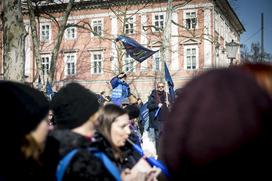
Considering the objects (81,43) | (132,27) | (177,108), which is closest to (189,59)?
(132,27)

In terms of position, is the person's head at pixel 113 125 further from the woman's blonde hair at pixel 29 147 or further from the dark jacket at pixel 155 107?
the dark jacket at pixel 155 107

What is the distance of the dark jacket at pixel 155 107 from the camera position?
10.5m

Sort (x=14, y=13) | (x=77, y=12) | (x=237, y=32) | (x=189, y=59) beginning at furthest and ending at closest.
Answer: (x=237, y=32)
(x=77, y=12)
(x=189, y=59)
(x=14, y=13)

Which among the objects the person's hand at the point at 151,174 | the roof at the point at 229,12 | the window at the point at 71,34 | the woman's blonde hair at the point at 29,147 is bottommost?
the person's hand at the point at 151,174

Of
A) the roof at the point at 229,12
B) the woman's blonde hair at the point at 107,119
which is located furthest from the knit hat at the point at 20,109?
the roof at the point at 229,12

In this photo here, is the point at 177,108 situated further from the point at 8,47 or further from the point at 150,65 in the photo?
the point at 150,65

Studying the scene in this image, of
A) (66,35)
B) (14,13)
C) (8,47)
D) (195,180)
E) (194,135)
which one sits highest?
(66,35)

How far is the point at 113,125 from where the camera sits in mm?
3285

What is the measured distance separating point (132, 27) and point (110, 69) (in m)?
4.46

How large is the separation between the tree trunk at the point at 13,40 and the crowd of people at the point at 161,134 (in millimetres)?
4643

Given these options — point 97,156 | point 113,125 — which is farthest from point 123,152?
point 97,156

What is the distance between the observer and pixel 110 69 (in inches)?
1494

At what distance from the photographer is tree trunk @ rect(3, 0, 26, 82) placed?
7.38m

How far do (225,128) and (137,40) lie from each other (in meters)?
36.8
